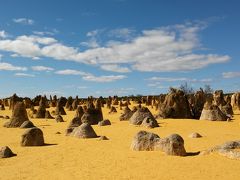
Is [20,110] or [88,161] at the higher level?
[20,110]

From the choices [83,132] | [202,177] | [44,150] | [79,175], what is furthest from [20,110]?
[202,177]

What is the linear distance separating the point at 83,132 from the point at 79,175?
880 cm

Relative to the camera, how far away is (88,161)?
1295cm

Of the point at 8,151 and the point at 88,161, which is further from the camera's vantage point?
the point at 8,151

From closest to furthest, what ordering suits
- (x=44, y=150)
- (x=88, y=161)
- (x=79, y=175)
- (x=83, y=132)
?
(x=79, y=175)
(x=88, y=161)
(x=44, y=150)
(x=83, y=132)

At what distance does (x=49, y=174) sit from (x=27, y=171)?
955 mm

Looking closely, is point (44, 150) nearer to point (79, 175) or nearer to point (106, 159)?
point (106, 159)

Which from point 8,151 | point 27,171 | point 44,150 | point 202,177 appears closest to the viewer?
point 202,177

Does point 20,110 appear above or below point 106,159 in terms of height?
above

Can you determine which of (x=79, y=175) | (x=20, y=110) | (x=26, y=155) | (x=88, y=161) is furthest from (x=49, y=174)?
(x=20, y=110)

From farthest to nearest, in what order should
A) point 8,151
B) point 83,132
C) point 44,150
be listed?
point 83,132
point 44,150
point 8,151

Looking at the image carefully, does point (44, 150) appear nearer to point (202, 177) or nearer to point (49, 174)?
point (49, 174)

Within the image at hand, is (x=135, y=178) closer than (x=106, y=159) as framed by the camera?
Yes

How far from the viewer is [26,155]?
48.4ft
